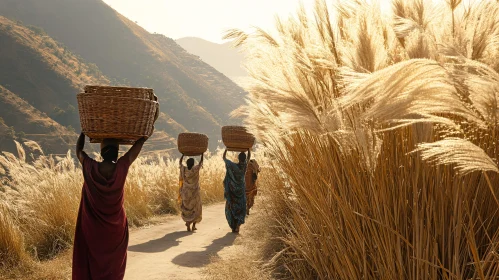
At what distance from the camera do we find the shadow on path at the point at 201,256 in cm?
633

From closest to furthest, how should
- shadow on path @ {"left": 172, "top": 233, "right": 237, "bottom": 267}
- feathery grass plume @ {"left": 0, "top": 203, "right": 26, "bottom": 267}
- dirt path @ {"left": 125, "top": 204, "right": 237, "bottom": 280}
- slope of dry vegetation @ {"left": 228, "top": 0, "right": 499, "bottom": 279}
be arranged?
slope of dry vegetation @ {"left": 228, "top": 0, "right": 499, "bottom": 279} < feathery grass plume @ {"left": 0, "top": 203, "right": 26, "bottom": 267} < dirt path @ {"left": 125, "top": 204, "right": 237, "bottom": 280} < shadow on path @ {"left": 172, "top": 233, "right": 237, "bottom": 267}

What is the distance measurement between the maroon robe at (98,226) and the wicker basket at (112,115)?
0.37 metres

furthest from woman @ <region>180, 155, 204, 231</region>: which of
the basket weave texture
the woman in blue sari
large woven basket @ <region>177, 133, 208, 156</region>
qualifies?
the basket weave texture

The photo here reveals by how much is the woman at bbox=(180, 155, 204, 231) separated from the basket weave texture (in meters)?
5.22

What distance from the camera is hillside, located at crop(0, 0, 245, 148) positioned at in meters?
94.9

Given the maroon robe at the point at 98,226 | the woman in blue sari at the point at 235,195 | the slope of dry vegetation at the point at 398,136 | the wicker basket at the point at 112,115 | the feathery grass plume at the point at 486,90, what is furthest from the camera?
the woman in blue sari at the point at 235,195

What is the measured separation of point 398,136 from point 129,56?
109 metres

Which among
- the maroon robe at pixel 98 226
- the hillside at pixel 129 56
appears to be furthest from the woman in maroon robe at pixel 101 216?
the hillside at pixel 129 56

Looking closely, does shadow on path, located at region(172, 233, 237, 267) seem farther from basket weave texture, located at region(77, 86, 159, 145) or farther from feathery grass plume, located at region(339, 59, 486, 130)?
feathery grass plume, located at region(339, 59, 486, 130)

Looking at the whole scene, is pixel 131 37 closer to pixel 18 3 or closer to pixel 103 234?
pixel 18 3

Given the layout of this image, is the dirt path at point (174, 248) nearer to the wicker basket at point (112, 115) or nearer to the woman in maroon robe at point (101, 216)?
the woman in maroon robe at point (101, 216)

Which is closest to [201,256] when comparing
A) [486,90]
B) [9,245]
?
[9,245]

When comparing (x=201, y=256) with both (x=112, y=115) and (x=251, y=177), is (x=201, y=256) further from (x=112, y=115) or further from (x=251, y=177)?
(x=251, y=177)

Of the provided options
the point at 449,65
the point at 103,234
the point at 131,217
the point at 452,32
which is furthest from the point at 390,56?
the point at 131,217
